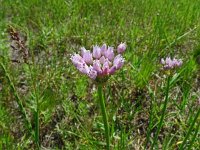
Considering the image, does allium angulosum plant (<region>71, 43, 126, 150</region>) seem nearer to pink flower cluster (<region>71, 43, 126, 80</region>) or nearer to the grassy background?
pink flower cluster (<region>71, 43, 126, 80</region>)

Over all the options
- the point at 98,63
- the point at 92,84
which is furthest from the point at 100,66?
the point at 92,84

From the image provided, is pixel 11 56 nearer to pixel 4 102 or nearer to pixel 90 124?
pixel 4 102

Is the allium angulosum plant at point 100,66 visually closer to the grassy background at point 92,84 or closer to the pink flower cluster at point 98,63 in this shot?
the pink flower cluster at point 98,63

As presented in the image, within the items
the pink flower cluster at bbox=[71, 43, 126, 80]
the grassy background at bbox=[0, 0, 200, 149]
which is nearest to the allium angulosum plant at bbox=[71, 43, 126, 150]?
the pink flower cluster at bbox=[71, 43, 126, 80]

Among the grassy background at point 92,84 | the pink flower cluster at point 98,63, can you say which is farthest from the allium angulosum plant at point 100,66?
the grassy background at point 92,84

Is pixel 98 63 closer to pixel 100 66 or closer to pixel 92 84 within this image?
pixel 100 66

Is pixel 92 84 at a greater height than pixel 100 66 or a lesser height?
greater

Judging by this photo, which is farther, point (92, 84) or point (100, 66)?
point (92, 84)
